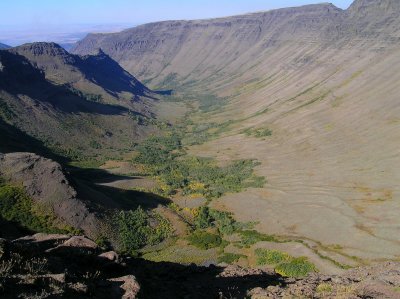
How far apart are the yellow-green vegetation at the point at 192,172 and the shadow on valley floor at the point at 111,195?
10.7m

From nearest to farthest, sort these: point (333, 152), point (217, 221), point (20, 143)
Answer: point (217, 221) < point (20, 143) < point (333, 152)

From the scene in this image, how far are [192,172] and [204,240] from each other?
158 feet

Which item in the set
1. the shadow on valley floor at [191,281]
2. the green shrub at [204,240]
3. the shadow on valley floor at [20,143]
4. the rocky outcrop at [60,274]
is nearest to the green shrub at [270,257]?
the green shrub at [204,240]

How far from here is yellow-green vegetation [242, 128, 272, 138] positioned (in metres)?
149

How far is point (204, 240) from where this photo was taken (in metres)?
72.4

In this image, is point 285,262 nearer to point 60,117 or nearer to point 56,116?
point 56,116

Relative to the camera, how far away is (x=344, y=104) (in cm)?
15150

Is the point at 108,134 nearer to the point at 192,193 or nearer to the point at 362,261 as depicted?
the point at 192,193

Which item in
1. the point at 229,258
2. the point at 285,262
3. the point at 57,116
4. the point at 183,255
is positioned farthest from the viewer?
the point at 57,116

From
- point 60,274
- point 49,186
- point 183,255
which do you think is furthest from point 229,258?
point 60,274

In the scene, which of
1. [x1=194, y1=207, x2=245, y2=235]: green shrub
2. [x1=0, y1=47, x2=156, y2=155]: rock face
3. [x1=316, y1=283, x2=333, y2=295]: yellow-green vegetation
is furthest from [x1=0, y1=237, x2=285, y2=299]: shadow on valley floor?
[x1=0, y1=47, x2=156, y2=155]: rock face

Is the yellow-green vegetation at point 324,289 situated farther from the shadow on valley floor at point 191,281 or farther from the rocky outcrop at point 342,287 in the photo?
the shadow on valley floor at point 191,281

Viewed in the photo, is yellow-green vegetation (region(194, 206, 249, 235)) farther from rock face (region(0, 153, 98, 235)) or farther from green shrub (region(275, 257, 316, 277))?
rock face (region(0, 153, 98, 235))

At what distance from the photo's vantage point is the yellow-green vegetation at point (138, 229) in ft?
223
